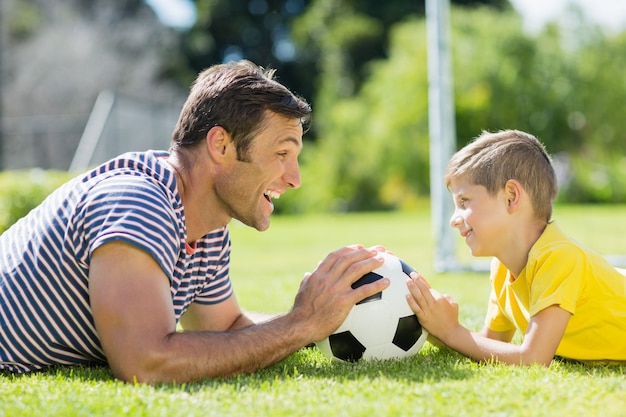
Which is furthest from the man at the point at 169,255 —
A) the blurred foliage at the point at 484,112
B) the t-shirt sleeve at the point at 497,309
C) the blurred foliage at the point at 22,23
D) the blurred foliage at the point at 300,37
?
the blurred foliage at the point at 22,23

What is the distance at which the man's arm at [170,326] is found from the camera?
2.68 metres

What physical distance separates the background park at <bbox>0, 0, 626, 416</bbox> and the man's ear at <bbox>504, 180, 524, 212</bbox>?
0.77 meters

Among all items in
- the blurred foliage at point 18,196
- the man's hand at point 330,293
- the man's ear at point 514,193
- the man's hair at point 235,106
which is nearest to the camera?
the man's hand at point 330,293

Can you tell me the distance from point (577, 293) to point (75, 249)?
214cm

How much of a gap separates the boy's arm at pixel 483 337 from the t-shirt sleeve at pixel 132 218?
1185mm

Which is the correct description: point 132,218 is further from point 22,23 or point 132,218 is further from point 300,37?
point 22,23

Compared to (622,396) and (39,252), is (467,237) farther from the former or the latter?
(39,252)

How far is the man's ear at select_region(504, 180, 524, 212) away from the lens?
353 centimetres

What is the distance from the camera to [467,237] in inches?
142

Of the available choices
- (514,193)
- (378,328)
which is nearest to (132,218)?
(378,328)

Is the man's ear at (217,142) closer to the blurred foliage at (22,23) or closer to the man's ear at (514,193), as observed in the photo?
the man's ear at (514,193)

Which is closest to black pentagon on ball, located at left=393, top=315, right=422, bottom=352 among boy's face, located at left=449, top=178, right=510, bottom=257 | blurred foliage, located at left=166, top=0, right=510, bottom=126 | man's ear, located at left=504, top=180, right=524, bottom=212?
boy's face, located at left=449, top=178, right=510, bottom=257

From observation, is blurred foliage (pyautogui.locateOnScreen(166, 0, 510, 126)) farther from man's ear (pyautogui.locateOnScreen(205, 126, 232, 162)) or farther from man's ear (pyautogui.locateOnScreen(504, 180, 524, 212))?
man's ear (pyautogui.locateOnScreen(205, 126, 232, 162))

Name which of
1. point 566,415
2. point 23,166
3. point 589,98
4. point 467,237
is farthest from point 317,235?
point 23,166
